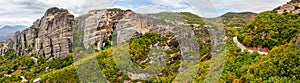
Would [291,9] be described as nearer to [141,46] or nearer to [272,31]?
[272,31]

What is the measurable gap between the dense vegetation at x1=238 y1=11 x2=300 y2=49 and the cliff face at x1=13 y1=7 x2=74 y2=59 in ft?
55.5

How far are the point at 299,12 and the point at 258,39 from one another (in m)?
4.60

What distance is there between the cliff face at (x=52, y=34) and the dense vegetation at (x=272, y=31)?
16.9m

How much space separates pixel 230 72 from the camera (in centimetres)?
1603

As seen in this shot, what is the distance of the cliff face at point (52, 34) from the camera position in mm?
30531

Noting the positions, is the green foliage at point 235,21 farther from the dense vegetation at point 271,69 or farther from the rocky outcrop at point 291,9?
the dense vegetation at point 271,69

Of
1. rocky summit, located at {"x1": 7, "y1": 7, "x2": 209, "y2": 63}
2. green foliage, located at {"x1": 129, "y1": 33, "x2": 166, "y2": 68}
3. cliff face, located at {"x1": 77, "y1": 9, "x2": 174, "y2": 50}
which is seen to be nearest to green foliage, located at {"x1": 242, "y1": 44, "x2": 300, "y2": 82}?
rocky summit, located at {"x1": 7, "y1": 7, "x2": 209, "y2": 63}

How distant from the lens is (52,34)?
102 ft

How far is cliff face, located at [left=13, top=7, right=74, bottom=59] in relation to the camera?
30.5m

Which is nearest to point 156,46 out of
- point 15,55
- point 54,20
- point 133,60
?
point 133,60

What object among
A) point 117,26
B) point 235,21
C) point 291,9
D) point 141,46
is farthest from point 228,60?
point 235,21

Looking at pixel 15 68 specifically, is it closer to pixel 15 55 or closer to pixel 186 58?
pixel 15 55

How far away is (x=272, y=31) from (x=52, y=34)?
21022mm

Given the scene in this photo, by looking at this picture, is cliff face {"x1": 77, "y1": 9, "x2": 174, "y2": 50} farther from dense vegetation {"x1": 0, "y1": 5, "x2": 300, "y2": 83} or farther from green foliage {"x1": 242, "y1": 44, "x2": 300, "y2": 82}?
green foliage {"x1": 242, "y1": 44, "x2": 300, "y2": 82}
